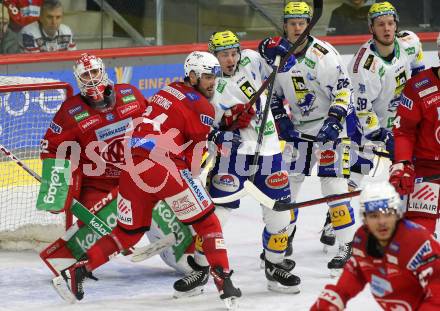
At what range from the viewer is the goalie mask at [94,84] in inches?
233

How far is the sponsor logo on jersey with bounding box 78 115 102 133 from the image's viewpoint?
19.5ft

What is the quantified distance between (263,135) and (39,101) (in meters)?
1.56

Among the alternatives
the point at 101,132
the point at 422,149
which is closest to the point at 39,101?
the point at 101,132

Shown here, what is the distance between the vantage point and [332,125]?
6.20 metres

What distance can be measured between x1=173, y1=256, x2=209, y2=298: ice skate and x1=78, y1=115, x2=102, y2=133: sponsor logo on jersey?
83 centimetres

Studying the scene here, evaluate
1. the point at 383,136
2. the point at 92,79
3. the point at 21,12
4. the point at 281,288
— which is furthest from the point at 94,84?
the point at 21,12

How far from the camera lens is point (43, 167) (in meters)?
5.95

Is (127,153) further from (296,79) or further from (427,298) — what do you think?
(427,298)

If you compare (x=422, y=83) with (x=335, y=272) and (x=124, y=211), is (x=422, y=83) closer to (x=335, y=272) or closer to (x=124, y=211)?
(x=335, y=272)

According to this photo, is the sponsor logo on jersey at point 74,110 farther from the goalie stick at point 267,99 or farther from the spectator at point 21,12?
the spectator at point 21,12

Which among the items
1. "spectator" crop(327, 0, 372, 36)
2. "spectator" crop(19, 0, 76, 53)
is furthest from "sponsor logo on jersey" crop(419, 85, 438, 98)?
"spectator" crop(327, 0, 372, 36)

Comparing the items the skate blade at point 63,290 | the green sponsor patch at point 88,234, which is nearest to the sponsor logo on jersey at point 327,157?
the green sponsor patch at point 88,234

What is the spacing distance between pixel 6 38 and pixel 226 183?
2740mm

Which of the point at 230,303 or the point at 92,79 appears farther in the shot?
the point at 92,79
